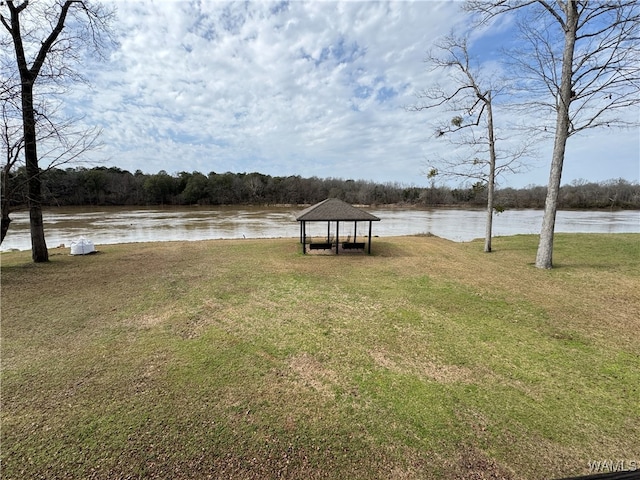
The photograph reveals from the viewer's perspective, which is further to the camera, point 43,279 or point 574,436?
point 43,279

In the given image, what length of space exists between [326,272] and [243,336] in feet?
15.8

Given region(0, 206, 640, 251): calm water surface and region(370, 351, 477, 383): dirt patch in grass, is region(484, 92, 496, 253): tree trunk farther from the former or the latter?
region(370, 351, 477, 383): dirt patch in grass

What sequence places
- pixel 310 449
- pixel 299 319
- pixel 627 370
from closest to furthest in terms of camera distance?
pixel 310 449 → pixel 627 370 → pixel 299 319

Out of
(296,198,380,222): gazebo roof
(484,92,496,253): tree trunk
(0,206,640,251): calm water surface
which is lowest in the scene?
(0,206,640,251): calm water surface

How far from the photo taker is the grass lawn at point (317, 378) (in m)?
2.68

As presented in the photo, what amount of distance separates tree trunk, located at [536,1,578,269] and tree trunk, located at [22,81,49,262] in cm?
1471

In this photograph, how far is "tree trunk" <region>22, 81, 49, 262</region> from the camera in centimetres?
853

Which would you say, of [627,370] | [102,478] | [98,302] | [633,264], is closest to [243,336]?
[102,478]

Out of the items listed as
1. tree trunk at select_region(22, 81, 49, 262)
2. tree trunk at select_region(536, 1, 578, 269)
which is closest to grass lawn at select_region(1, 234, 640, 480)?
tree trunk at select_region(536, 1, 578, 269)

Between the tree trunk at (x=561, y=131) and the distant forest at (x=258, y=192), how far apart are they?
39.1 metres

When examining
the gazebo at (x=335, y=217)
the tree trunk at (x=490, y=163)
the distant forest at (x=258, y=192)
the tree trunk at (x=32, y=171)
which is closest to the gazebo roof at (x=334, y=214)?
the gazebo at (x=335, y=217)

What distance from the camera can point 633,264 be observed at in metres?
9.52

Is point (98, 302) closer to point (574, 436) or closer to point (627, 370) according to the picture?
point (574, 436)

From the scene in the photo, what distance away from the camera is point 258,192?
226ft
